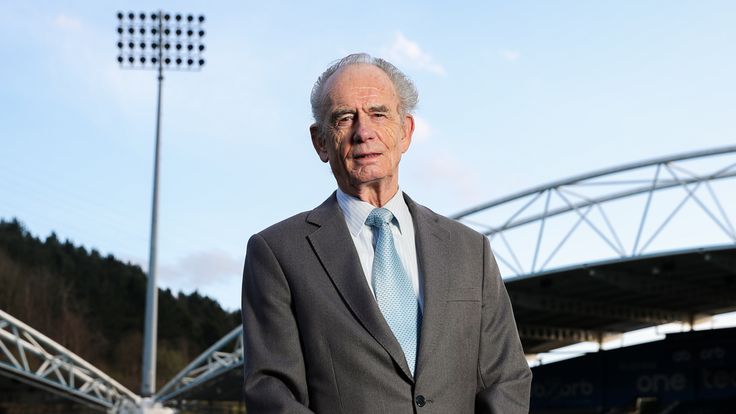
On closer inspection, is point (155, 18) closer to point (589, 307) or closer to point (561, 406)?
point (589, 307)

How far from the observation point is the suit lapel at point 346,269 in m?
2.64

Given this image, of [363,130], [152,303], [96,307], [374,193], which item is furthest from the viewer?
[96,307]

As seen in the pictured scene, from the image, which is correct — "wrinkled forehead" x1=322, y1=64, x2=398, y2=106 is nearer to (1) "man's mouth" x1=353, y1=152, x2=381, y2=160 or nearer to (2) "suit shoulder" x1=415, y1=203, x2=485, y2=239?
(1) "man's mouth" x1=353, y1=152, x2=381, y2=160

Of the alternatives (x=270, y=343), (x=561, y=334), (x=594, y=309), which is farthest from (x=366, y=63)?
(x=561, y=334)

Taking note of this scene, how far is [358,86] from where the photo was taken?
2.79 m

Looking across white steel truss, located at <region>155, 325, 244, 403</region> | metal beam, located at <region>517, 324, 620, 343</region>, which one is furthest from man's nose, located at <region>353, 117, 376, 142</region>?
metal beam, located at <region>517, 324, 620, 343</region>

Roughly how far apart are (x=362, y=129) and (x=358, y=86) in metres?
0.13

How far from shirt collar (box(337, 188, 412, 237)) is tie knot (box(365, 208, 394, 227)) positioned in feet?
0.04

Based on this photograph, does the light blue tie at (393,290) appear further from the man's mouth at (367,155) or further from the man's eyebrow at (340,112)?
the man's eyebrow at (340,112)

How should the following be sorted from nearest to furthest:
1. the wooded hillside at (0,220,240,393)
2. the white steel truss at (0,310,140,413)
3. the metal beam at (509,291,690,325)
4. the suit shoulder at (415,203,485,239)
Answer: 1. the suit shoulder at (415,203,485,239)
2. the metal beam at (509,291,690,325)
3. the white steel truss at (0,310,140,413)
4. the wooded hillside at (0,220,240,393)

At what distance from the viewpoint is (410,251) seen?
2.86 metres

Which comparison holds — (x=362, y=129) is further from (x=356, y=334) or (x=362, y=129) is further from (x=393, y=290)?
(x=356, y=334)

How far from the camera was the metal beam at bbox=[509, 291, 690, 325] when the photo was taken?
27781mm

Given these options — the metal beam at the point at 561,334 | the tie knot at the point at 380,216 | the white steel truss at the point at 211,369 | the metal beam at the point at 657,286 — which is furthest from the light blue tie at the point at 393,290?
the metal beam at the point at 561,334
